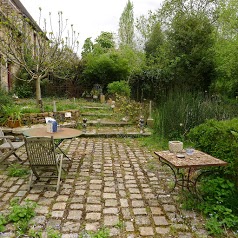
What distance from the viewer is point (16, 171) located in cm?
446

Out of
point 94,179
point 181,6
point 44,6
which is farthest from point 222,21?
point 94,179

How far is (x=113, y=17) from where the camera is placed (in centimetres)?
2800

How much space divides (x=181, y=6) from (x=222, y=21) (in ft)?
20.1

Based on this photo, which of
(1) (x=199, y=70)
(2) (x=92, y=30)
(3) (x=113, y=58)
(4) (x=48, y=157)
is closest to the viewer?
(4) (x=48, y=157)

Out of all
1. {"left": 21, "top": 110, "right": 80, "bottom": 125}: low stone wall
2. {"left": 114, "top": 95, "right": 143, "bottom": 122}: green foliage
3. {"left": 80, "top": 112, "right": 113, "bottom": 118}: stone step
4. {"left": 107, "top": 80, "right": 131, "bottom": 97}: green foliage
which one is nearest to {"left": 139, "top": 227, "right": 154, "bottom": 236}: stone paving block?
{"left": 21, "top": 110, "right": 80, "bottom": 125}: low stone wall

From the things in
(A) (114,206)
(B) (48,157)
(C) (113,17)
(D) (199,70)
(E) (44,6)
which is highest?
(C) (113,17)

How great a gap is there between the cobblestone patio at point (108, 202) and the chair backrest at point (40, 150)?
427mm

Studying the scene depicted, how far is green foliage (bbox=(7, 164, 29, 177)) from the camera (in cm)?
439

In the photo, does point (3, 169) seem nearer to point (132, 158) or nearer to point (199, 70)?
point (132, 158)

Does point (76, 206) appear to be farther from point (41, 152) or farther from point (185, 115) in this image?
point (185, 115)

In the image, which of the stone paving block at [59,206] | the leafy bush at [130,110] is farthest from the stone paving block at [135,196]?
the leafy bush at [130,110]

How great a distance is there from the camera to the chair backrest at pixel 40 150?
147 inches

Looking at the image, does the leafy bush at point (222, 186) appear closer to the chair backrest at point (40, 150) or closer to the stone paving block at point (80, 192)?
the stone paving block at point (80, 192)

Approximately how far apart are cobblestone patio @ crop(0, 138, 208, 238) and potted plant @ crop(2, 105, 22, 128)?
2871mm
